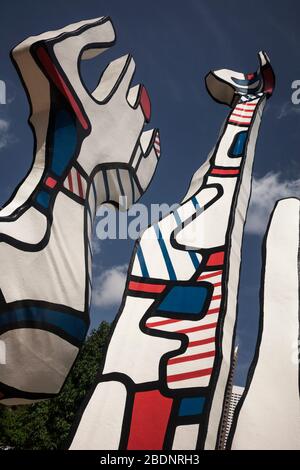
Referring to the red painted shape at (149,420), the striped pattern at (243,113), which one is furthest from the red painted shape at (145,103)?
the red painted shape at (149,420)

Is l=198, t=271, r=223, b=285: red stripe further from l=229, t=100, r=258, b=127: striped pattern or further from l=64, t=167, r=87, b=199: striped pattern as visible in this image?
l=229, t=100, r=258, b=127: striped pattern

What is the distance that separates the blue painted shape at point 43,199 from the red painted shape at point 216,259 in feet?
5.61

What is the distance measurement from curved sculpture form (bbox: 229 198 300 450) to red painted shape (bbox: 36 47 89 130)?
2457mm

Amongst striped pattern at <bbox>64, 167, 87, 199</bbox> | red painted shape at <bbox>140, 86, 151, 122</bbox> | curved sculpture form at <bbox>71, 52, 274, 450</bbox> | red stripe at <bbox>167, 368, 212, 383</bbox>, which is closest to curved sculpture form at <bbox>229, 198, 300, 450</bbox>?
curved sculpture form at <bbox>71, 52, 274, 450</bbox>

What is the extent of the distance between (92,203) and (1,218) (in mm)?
1326

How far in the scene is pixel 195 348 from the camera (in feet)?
11.5

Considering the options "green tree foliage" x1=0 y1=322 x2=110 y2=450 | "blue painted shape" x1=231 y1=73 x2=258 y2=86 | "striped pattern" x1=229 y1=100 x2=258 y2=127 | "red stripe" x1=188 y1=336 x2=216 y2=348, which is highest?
"blue painted shape" x1=231 y1=73 x2=258 y2=86

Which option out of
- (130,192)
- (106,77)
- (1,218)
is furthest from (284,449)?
(106,77)

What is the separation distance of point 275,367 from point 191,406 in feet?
2.44

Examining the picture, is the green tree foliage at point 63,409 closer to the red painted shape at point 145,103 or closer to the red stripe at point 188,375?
the red painted shape at point 145,103

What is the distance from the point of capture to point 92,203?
195 inches

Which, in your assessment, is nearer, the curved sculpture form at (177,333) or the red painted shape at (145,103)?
the curved sculpture form at (177,333)

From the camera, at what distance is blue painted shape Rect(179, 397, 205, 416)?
3.09m

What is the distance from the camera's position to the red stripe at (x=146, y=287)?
4.09 meters
